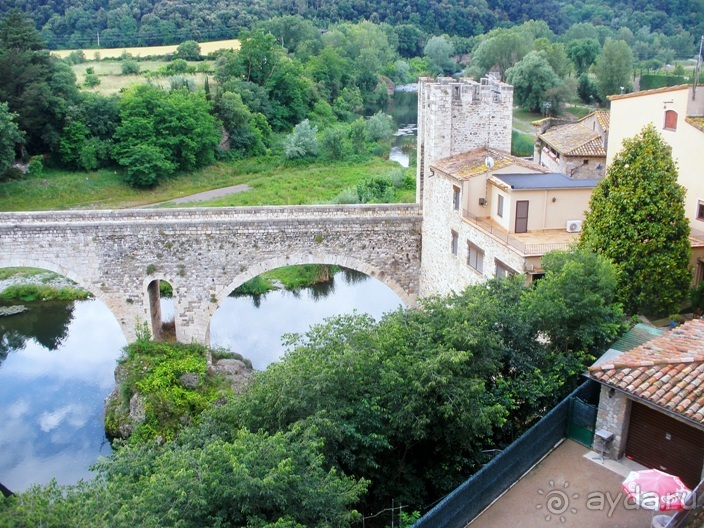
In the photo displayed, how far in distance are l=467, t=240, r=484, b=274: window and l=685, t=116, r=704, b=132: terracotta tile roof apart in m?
5.44

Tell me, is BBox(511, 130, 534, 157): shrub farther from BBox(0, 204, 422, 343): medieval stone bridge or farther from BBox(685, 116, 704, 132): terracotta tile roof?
BBox(685, 116, 704, 132): terracotta tile roof

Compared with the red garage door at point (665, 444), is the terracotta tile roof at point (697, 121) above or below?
above

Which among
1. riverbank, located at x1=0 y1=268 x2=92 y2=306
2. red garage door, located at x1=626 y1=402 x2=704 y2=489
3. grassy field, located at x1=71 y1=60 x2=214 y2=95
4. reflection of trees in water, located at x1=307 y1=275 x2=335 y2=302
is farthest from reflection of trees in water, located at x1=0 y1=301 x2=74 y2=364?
grassy field, located at x1=71 y1=60 x2=214 y2=95

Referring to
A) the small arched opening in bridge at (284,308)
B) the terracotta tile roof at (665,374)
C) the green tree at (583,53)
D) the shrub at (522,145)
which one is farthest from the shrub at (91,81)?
the terracotta tile roof at (665,374)

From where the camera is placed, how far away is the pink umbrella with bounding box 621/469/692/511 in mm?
7818

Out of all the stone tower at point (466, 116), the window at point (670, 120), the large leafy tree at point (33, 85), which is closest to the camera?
the window at point (670, 120)

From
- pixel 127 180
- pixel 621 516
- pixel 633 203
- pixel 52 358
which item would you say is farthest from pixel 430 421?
pixel 127 180

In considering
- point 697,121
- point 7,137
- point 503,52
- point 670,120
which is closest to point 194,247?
point 670,120

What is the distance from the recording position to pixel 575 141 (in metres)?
25.1

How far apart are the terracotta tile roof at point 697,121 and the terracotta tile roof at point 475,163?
3.65m

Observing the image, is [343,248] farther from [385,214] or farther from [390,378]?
[390,378]

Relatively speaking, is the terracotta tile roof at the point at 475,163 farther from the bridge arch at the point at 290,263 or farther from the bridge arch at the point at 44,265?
the bridge arch at the point at 44,265

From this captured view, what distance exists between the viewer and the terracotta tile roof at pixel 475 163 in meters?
17.7

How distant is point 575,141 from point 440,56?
62194 mm
